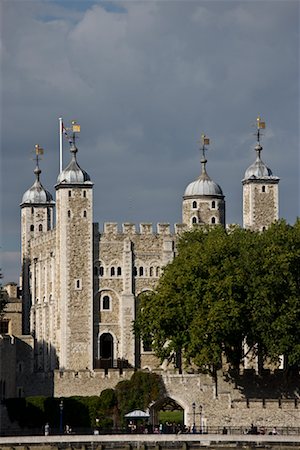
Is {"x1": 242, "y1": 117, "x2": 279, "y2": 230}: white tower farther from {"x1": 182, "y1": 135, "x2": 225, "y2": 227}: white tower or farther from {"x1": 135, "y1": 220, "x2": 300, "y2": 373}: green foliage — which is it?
{"x1": 135, "y1": 220, "x2": 300, "y2": 373}: green foliage

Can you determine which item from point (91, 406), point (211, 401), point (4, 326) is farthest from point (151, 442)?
point (4, 326)

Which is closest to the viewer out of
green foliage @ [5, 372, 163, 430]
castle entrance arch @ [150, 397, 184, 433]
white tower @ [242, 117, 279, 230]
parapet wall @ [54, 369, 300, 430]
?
castle entrance arch @ [150, 397, 184, 433]

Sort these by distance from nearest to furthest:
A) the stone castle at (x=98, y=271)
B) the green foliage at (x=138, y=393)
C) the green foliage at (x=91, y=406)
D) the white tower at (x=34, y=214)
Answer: the green foliage at (x=91, y=406)
the green foliage at (x=138, y=393)
the stone castle at (x=98, y=271)
the white tower at (x=34, y=214)

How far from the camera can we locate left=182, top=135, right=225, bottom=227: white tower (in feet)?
436

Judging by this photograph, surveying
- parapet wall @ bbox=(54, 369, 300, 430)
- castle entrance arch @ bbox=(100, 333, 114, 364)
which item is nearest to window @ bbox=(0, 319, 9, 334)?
castle entrance arch @ bbox=(100, 333, 114, 364)

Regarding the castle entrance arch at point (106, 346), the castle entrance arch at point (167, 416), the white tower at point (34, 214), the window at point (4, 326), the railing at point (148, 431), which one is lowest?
the railing at point (148, 431)

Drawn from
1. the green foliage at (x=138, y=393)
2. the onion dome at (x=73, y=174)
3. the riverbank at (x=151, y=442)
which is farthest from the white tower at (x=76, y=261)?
the riverbank at (x=151, y=442)

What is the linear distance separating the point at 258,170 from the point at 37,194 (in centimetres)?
2162

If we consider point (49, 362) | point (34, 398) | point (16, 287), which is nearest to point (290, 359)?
point (34, 398)

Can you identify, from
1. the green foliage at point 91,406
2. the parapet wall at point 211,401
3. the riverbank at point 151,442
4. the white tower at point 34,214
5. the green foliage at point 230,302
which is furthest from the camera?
the white tower at point 34,214

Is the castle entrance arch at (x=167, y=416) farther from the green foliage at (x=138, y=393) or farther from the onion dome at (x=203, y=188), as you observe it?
the onion dome at (x=203, y=188)

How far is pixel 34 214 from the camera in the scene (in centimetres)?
14600

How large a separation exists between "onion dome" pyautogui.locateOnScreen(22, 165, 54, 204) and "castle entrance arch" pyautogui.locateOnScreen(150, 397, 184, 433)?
2696 cm

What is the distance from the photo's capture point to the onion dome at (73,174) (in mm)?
127812
